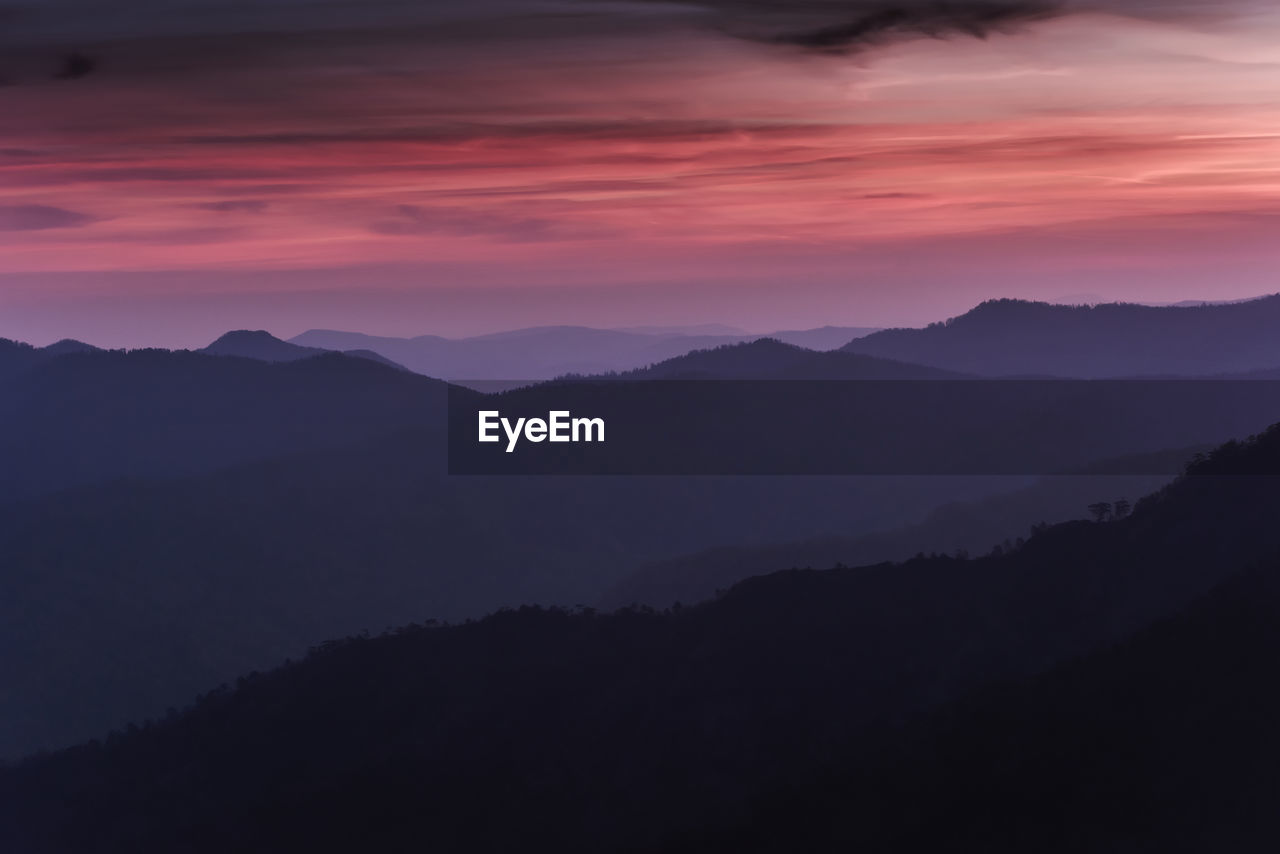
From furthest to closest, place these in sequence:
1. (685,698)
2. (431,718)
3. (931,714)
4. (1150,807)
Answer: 1. (431,718)
2. (685,698)
3. (931,714)
4. (1150,807)

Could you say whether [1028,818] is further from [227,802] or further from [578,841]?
[227,802]

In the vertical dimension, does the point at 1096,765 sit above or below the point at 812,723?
above

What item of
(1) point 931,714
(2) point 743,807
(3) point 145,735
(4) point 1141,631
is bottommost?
(3) point 145,735

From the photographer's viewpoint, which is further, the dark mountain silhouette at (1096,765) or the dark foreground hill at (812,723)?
the dark foreground hill at (812,723)

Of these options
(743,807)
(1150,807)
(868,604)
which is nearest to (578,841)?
(743,807)

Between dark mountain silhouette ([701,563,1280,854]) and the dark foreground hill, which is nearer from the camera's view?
dark mountain silhouette ([701,563,1280,854])

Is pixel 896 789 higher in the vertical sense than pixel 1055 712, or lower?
lower

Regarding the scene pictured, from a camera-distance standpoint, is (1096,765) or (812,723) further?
(812,723)

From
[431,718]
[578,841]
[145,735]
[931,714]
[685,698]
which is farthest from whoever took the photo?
[145,735]
